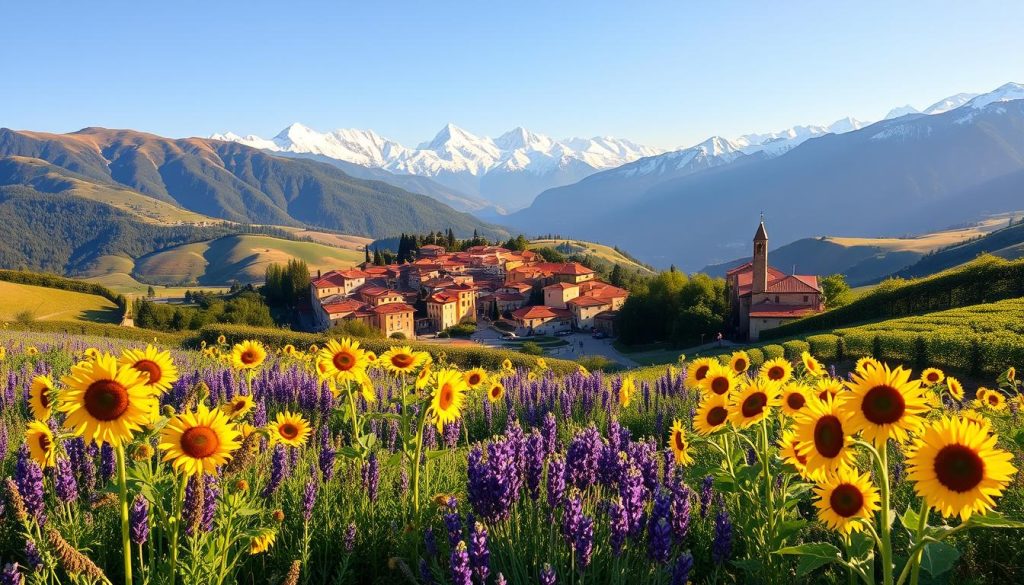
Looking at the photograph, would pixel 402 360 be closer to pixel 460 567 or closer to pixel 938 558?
pixel 460 567

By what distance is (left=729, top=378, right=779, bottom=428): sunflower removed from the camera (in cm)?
407

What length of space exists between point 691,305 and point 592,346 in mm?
19365

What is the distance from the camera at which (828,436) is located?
3178mm

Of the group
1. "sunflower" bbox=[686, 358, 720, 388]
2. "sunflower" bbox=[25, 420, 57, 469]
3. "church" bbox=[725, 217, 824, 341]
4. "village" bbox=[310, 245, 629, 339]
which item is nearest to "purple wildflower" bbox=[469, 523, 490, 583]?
"sunflower" bbox=[25, 420, 57, 469]

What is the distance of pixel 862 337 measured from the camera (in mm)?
25953

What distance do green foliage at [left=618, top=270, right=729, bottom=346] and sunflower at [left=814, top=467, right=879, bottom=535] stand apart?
6713 cm

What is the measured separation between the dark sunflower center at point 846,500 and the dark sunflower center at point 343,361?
4.01 meters

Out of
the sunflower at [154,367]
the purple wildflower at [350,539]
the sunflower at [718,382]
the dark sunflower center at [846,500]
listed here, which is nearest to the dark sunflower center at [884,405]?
the dark sunflower center at [846,500]

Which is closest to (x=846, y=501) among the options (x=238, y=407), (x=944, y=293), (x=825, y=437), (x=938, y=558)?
(x=825, y=437)

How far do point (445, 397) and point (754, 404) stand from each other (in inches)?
91.6

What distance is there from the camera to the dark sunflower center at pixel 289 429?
5.39 meters

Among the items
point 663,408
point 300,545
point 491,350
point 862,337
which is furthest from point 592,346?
point 300,545

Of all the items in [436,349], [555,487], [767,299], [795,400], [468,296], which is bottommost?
[436,349]

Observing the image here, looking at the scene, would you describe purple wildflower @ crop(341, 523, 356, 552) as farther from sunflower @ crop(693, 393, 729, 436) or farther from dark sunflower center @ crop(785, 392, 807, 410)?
dark sunflower center @ crop(785, 392, 807, 410)
